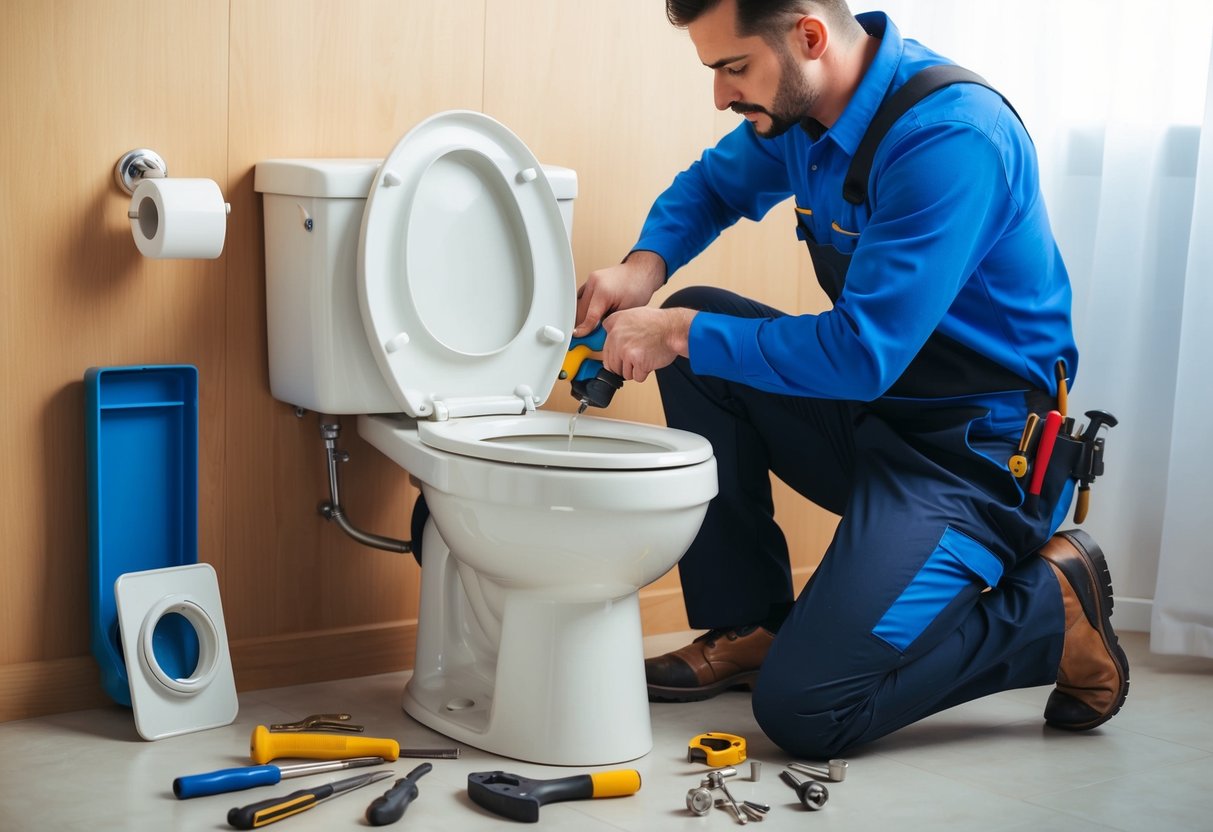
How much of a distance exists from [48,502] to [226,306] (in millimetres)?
351

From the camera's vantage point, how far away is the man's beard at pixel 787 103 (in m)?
1.73

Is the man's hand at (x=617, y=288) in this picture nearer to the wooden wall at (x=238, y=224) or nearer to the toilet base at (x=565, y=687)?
the wooden wall at (x=238, y=224)

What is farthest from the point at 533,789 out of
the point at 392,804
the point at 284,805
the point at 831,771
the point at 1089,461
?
the point at 1089,461

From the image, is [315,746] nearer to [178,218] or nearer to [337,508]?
[337,508]

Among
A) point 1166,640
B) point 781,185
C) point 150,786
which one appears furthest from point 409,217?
point 1166,640

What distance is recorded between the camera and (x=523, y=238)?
1.96m

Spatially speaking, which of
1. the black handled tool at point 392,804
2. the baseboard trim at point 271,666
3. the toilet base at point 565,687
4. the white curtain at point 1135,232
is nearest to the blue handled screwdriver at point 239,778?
the black handled tool at point 392,804

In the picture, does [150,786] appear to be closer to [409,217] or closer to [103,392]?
[103,392]

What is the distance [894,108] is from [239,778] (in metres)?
1.14

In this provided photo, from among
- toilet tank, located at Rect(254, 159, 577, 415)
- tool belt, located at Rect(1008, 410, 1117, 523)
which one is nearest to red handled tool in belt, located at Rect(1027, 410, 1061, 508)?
tool belt, located at Rect(1008, 410, 1117, 523)

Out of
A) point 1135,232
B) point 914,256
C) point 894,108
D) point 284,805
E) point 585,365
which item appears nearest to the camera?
point 284,805

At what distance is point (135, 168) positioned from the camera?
5.79 ft

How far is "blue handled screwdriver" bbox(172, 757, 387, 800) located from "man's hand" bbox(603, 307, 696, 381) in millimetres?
615

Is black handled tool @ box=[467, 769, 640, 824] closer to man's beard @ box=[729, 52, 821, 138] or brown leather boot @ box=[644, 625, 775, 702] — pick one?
brown leather boot @ box=[644, 625, 775, 702]
